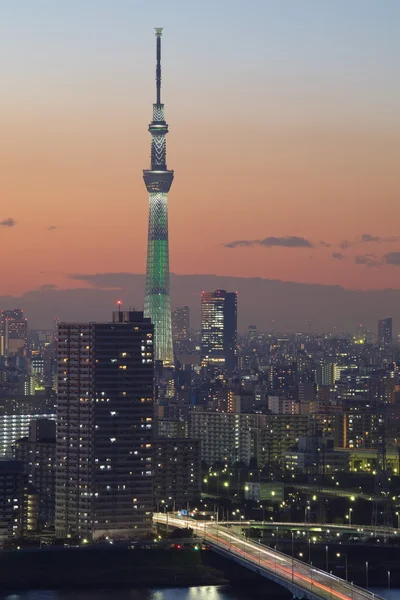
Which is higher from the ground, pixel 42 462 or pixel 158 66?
pixel 158 66

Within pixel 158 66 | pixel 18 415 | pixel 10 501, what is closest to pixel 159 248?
pixel 158 66

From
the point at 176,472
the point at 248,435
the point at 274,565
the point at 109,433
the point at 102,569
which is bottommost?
the point at 102,569

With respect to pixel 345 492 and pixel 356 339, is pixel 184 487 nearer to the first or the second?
pixel 345 492

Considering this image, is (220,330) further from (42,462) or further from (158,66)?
(42,462)

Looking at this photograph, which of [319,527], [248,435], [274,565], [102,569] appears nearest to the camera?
[274,565]

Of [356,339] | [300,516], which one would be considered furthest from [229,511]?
[356,339]

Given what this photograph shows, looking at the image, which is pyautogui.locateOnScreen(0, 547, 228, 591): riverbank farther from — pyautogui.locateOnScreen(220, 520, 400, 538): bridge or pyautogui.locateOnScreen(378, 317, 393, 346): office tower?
pyautogui.locateOnScreen(378, 317, 393, 346): office tower
